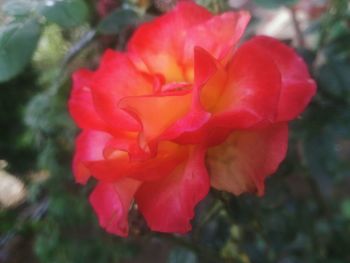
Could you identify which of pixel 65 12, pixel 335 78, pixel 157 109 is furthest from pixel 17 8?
pixel 335 78

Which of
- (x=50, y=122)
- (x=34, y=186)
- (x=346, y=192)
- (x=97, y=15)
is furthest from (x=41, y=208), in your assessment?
(x=346, y=192)

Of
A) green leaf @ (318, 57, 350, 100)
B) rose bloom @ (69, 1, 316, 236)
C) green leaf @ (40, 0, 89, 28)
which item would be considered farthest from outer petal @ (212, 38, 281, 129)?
green leaf @ (318, 57, 350, 100)

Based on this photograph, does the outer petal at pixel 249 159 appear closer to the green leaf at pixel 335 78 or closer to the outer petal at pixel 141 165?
the outer petal at pixel 141 165

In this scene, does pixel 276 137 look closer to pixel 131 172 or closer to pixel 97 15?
pixel 131 172

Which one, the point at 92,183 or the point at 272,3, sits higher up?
the point at 272,3

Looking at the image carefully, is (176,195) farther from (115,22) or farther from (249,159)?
(115,22)

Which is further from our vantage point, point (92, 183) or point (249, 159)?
point (92, 183)

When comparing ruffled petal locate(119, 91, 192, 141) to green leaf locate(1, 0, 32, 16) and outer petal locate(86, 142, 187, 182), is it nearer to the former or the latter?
outer petal locate(86, 142, 187, 182)
